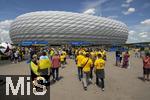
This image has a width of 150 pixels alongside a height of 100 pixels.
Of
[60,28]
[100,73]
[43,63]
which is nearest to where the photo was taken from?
[43,63]

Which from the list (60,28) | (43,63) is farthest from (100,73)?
(60,28)

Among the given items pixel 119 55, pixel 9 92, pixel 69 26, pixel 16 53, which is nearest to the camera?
pixel 9 92

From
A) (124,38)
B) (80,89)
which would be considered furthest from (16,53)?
(124,38)

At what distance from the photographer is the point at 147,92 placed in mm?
10930

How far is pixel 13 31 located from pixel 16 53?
320 ft

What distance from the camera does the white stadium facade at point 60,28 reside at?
109 m

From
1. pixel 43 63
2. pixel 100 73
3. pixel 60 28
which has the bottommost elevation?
pixel 100 73

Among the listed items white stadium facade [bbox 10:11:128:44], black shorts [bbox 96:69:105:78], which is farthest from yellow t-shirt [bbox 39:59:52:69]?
white stadium facade [bbox 10:11:128:44]

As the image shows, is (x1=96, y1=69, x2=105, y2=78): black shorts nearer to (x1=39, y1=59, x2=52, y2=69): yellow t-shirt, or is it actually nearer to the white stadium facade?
(x1=39, y1=59, x2=52, y2=69): yellow t-shirt

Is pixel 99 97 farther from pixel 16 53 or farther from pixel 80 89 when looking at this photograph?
pixel 16 53

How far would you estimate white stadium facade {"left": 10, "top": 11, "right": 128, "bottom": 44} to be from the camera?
108875 millimetres

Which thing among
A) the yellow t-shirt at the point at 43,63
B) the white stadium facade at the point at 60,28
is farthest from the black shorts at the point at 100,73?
the white stadium facade at the point at 60,28

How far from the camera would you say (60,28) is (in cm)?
10844

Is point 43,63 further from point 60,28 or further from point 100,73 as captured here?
point 60,28
